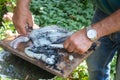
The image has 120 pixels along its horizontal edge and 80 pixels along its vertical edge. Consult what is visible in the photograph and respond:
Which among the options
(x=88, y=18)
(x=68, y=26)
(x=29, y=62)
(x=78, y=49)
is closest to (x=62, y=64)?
(x=78, y=49)

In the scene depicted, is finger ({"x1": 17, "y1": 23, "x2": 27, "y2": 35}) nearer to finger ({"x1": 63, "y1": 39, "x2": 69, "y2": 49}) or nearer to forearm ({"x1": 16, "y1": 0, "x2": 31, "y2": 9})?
forearm ({"x1": 16, "y1": 0, "x2": 31, "y2": 9})

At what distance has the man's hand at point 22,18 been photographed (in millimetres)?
2160

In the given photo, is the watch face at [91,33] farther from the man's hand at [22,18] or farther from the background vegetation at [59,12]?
the background vegetation at [59,12]

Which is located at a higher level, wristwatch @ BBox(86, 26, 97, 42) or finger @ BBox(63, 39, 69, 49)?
wristwatch @ BBox(86, 26, 97, 42)

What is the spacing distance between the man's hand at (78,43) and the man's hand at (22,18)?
353mm

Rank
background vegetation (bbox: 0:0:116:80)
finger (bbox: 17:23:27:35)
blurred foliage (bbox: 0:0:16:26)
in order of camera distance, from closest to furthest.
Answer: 1. finger (bbox: 17:23:27:35)
2. background vegetation (bbox: 0:0:116:80)
3. blurred foliage (bbox: 0:0:16:26)

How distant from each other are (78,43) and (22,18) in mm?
473

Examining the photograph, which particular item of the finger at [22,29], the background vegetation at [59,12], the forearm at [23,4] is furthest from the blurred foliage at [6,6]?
the finger at [22,29]

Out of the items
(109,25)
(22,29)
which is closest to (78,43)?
(109,25)

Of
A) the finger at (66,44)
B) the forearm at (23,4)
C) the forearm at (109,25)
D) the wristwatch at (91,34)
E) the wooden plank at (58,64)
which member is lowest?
the wooden plank at (58,64)

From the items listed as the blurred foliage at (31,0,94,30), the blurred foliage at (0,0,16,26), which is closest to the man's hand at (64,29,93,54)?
the blurred foliage at (31,0,94,30)

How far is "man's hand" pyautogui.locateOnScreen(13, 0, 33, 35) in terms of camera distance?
7.09 feet

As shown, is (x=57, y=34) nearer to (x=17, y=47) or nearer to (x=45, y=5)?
(x=17, y=47)

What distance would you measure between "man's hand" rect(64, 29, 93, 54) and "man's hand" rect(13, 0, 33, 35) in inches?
13.9
